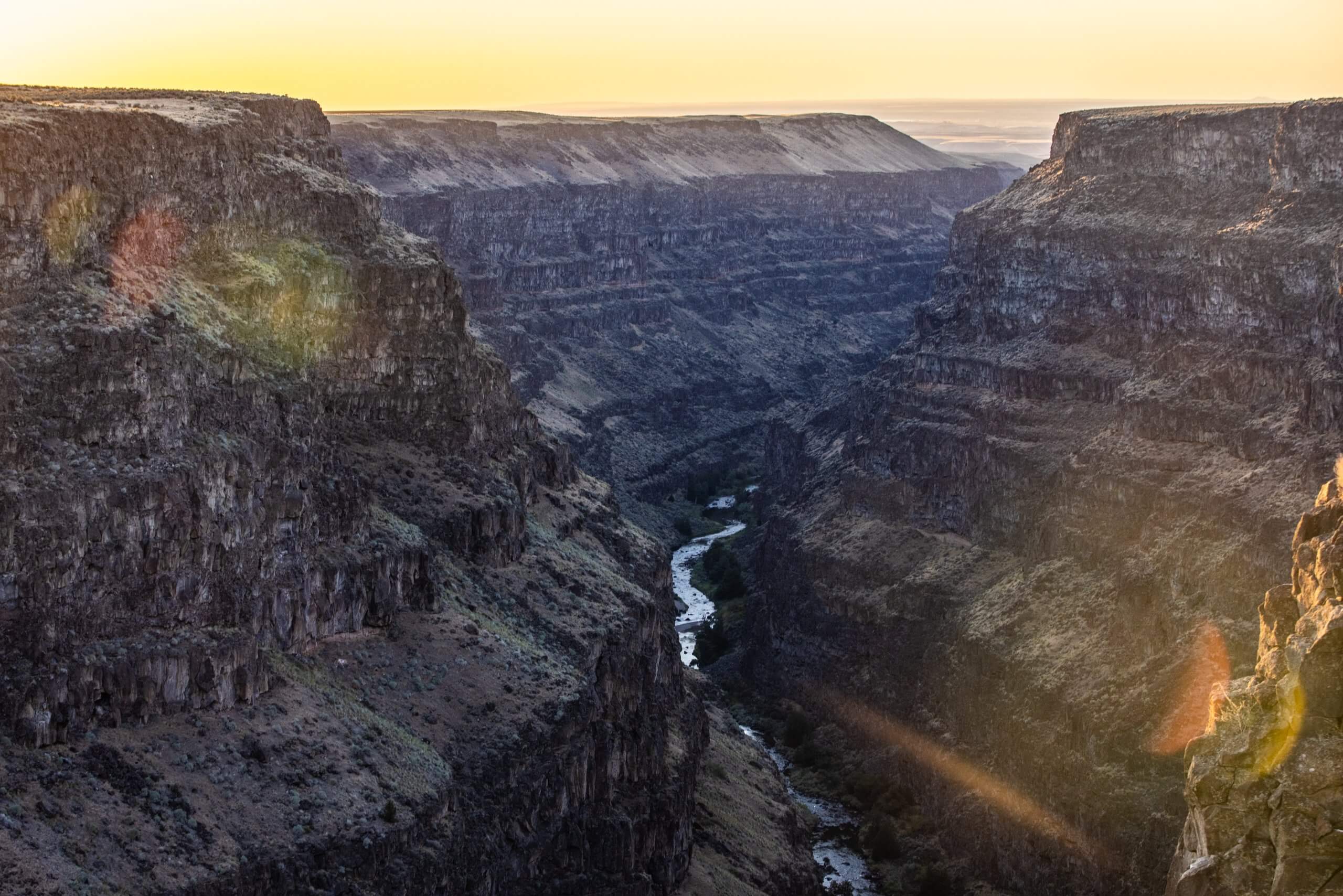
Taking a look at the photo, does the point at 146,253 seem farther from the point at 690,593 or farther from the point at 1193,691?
the point at 690,593

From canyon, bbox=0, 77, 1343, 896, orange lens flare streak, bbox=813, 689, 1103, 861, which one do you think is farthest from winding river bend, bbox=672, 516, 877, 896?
orange lens flare streak, bbox=813, 689, 1103, 861

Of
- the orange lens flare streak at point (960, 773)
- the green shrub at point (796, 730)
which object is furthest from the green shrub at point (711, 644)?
the green shrub at point (796, 730)

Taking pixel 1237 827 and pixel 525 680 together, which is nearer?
pixel 1237 827

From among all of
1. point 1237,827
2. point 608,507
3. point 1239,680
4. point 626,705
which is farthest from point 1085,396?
point 1237,827

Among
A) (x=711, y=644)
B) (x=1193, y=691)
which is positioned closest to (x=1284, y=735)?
(x=1193, y=691)

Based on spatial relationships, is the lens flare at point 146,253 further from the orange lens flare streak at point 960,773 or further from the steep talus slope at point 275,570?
the orange lens flare streak at point 960,773

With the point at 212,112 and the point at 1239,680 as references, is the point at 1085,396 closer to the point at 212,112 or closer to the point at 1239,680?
the point at 212,112
